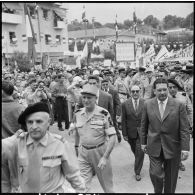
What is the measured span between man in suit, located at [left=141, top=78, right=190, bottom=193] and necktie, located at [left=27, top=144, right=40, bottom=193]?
214cm

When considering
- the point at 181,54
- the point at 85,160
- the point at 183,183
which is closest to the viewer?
the point at 85,160

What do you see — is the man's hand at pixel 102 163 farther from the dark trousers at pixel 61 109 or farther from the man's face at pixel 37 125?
the dark trousers at pixel 61 109

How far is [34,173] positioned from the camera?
2730mm

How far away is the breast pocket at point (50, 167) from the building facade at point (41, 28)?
98.6 ft

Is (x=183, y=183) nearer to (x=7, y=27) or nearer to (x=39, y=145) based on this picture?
(x=39, y=145)

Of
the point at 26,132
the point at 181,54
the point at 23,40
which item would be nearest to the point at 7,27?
the point at 23,40

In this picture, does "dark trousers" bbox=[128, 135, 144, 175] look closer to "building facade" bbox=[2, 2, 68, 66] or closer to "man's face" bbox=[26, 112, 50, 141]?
"man's face" bbox=[26, 112, 50, 141]

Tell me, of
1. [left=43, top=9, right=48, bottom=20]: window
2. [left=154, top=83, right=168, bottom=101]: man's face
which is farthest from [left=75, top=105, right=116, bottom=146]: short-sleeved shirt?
[left=43, top=9, right=48, bottom=20]: window

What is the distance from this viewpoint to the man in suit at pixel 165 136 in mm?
4379

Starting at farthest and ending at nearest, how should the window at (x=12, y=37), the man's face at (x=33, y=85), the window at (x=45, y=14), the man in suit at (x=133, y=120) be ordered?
the window at (x=45, y=14), the window at (x=12, y=37), the man's face at (x=33, y=85), the man in suit at (x=133, y=120)

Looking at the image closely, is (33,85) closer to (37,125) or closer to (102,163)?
(102,163)

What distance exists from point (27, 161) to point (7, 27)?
34308mm

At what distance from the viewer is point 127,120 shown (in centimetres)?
595

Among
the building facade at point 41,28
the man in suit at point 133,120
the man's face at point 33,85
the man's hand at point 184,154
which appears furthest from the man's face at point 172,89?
the building facade at point 41,28
